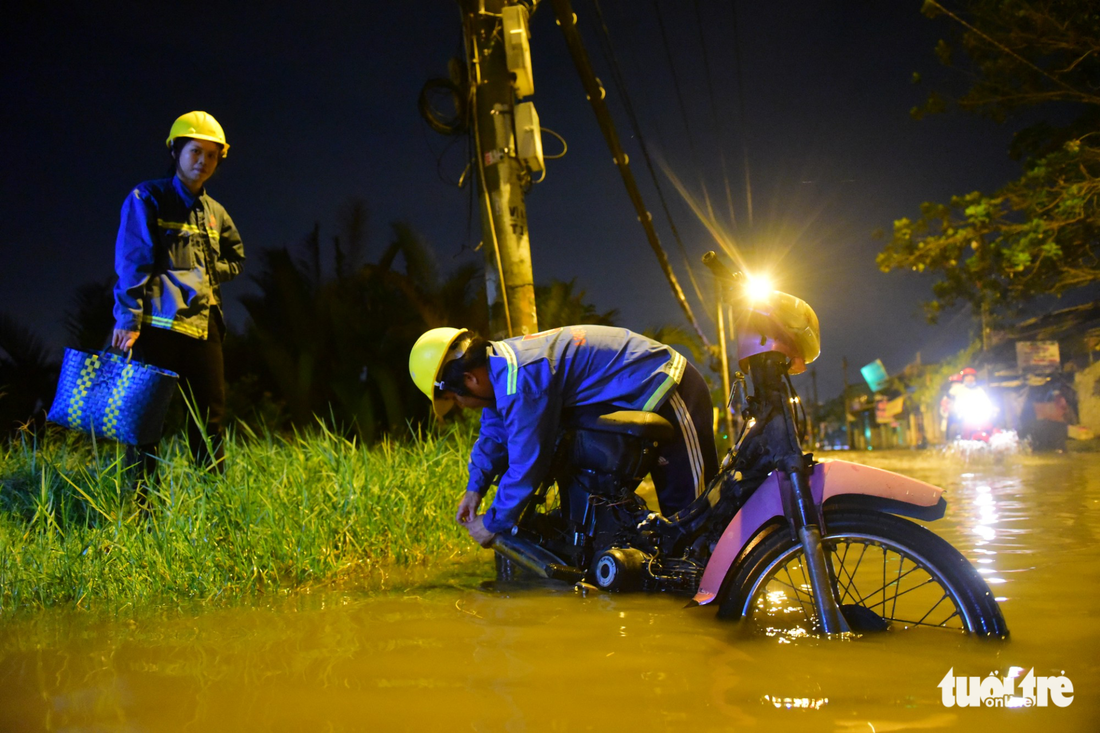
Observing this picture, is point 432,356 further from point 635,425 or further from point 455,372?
point 635,425

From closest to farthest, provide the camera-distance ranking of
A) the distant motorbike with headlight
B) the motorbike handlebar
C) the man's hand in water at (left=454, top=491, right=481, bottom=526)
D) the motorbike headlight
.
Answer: the motorbike handlebar
the man's hand in water at (left=454, top=491, right=481, bottom=526)
the distant motorbike with headlight
the motorbike headlight

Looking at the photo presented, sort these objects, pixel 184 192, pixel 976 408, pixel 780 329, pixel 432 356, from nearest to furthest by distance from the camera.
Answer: pixel 780 329
pixel 432 356
pixel 184 192
pixel 976 408

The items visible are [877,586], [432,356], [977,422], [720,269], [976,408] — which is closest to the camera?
[720,269]

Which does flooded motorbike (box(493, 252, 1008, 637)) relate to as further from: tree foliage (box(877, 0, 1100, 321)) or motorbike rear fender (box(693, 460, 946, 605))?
tree foliage (box(877, 0, 1100, 321))

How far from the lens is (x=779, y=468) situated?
2.39 metres

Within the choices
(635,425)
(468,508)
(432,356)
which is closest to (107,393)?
(432,356)

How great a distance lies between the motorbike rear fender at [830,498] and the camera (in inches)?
90.0

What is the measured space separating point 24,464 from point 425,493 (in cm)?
286

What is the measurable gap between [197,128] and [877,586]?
3.98m

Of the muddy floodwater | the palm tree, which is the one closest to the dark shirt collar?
the muddy floodwater

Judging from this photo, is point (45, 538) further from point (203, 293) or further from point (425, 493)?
point (425, 493)

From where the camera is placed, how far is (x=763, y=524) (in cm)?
246

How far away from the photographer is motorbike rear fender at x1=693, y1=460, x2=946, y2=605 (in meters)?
2.29

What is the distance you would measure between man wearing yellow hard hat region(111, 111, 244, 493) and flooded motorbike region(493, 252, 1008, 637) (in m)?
1.97
